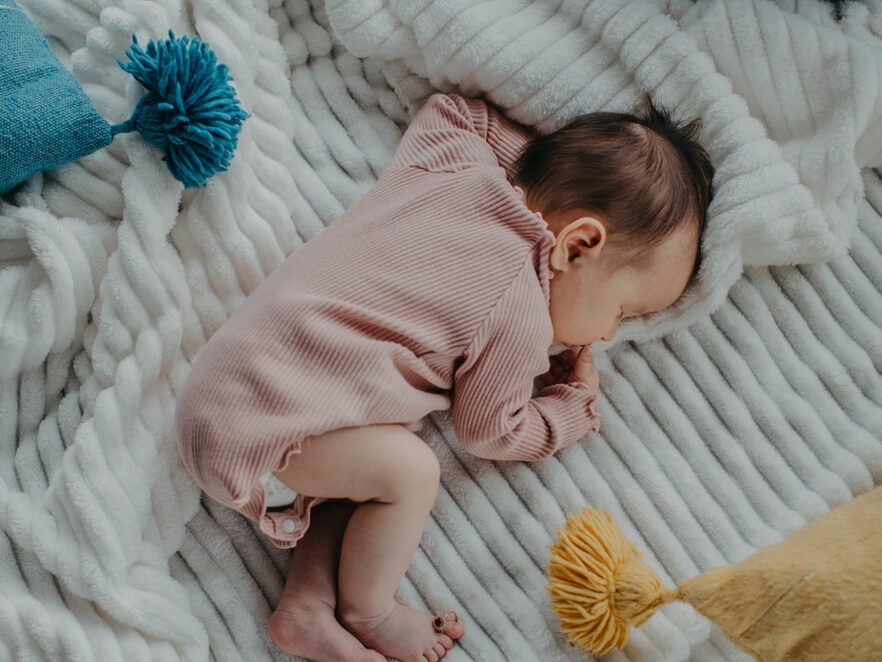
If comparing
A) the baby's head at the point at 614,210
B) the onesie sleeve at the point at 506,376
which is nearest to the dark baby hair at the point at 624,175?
the baby's head at the point at 614,210

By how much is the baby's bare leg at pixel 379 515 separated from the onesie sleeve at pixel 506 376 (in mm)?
74

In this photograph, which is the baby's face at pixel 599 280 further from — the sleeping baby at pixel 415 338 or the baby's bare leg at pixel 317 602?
the baby's bare leg at pixel 317 602

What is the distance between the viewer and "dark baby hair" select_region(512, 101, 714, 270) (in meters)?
1.09

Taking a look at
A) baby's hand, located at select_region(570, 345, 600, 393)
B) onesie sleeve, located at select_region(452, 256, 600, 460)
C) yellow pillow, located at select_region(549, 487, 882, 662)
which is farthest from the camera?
baby's hand, located at select_region(570, 345, 600, 393)

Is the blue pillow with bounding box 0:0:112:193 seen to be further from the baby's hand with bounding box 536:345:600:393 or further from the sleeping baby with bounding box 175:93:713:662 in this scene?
the baby's hand with bounding box 536:345:600:393

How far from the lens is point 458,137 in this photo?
116 cm

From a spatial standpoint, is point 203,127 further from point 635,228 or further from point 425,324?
point 635,228

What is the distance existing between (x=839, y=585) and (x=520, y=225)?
1.79 feet

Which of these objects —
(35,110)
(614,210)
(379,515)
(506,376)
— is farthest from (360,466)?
(35,110)

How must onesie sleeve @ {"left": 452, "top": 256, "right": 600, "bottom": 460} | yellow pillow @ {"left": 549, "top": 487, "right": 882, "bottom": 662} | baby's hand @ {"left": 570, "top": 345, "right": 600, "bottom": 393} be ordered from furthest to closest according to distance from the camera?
1. baby's hand @ {"left": 570, "top": 345, "right": 600, "bottom": 393}
2. onesie sleeve @ {"left": 452, "top": 256, "right": 600, "bottom": 460}
3. yellow pillow @ {"left": 549, "top": 487, "right": 882, "bottom": 662}

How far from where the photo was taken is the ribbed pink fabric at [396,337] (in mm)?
965

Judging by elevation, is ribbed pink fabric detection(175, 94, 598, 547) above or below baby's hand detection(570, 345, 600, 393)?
above

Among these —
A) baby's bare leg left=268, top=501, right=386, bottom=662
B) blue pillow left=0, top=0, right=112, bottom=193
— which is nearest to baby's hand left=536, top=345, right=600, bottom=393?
baby's bare leg left=268, top=501, right=386, bottom=662

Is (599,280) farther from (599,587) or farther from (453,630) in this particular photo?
(453,630)
